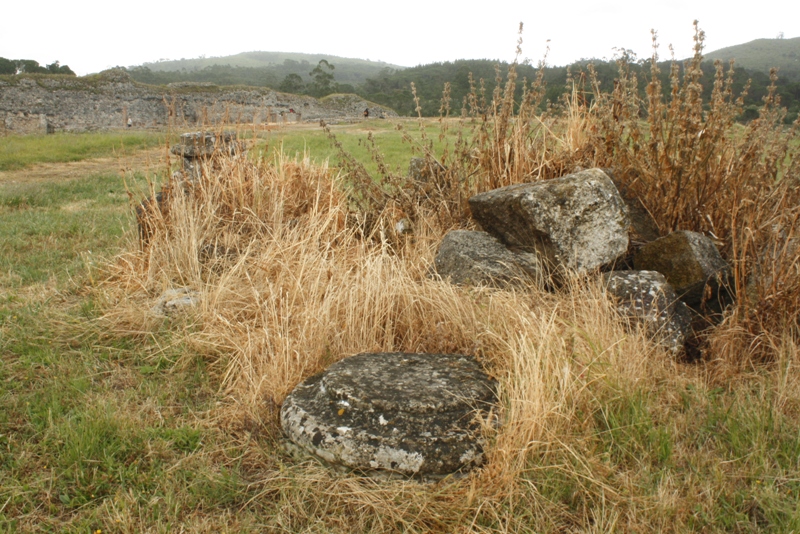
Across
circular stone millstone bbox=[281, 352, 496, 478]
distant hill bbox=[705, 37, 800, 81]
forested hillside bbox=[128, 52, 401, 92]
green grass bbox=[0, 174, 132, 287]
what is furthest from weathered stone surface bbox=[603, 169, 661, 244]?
distant hill bbox=[705, 37, 800, 81]

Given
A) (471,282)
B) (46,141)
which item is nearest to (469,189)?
(471,282)

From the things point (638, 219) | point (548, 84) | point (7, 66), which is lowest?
point (638, 219)

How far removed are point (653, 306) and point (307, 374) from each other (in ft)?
6.38

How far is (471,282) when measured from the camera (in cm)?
382

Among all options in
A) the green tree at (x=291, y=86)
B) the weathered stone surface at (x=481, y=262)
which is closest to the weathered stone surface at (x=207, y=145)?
the weathered stone surface at (x=481, y=262)

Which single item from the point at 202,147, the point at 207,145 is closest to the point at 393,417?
the point at 202,147

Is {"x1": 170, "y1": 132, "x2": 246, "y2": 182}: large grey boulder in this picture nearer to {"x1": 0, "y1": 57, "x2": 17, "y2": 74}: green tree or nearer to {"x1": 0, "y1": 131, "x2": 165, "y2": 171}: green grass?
{"x1": 0, "y1": 131, "x2": 165, "y2": 171}: green grass

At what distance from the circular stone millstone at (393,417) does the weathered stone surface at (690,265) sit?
154 centimetres

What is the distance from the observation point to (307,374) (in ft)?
10.1

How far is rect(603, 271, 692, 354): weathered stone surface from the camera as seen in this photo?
10.6 ft

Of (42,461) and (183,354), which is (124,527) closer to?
(42,461)

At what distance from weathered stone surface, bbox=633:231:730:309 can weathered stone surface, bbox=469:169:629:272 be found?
253mm

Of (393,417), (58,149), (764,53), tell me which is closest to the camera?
(393,417)

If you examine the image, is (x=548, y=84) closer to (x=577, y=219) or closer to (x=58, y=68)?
(x=577, y=219)
